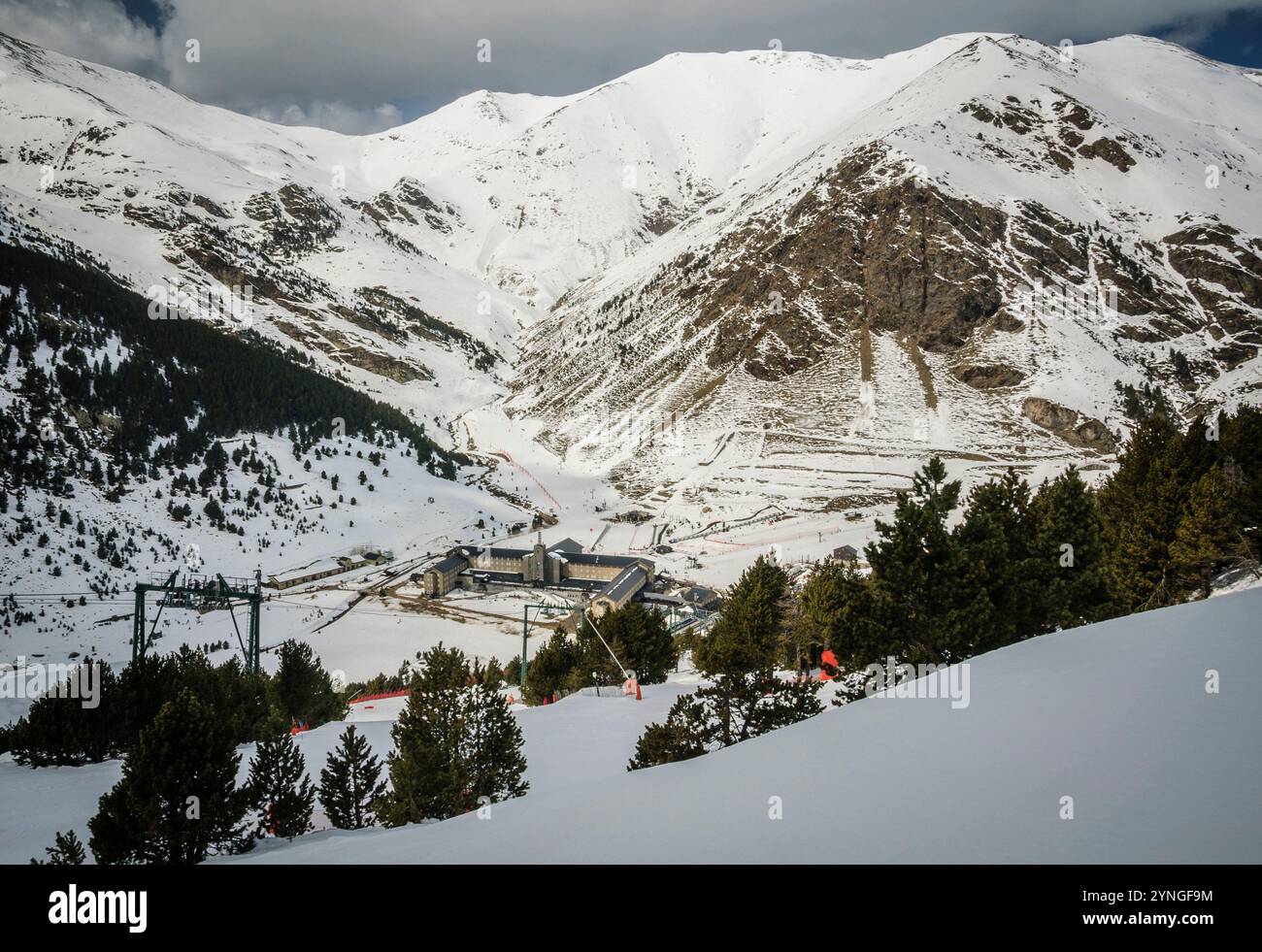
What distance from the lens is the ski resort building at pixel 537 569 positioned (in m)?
71.4

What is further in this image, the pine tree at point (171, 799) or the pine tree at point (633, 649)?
the pine tree at point (633, 649)

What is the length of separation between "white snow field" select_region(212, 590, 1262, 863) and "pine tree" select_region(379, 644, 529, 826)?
11.2ft

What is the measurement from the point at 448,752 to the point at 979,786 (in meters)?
14.4

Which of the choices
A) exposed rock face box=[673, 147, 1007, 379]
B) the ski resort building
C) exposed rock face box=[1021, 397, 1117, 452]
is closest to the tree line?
the ski resort building

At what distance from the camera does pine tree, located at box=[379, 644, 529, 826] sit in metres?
18.7

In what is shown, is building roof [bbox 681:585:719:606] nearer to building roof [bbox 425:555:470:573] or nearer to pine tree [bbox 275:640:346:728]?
building roof [bbox 425:555:470:573]

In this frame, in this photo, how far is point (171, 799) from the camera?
54.0 ft

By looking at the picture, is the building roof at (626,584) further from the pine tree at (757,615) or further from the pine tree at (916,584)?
the pine tree at (916,584)

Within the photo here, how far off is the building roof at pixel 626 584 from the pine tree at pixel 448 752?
3904 cm

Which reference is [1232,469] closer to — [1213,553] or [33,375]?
[1213,553]
